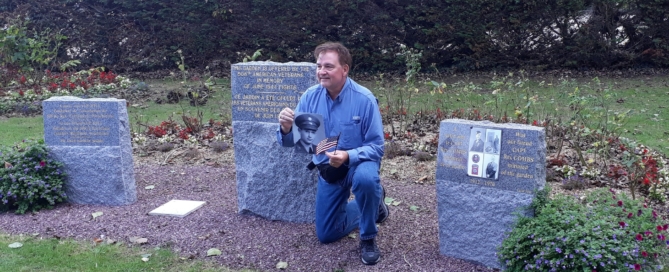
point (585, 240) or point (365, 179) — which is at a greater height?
point (365, 179)

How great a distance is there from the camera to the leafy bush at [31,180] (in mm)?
5453

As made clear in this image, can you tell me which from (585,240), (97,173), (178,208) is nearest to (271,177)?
(178,208)

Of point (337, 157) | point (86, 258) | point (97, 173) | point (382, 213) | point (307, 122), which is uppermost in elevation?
point (307, 122)

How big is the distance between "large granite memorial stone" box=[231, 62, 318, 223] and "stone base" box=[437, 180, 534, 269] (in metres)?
1.24

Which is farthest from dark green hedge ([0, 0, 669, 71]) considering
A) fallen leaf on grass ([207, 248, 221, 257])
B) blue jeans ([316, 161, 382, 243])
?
fallen leaf on grass ([207, 248, 221, 257])

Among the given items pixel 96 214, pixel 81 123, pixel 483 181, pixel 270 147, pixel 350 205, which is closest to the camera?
pixel 483 181

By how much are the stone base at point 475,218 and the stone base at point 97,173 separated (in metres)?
3.01

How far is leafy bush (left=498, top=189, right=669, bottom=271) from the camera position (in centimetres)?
355

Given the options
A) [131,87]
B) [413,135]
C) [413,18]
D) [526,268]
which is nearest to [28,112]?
[131,87]

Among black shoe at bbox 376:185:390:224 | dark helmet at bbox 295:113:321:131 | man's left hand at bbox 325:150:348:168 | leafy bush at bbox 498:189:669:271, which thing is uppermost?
dark helmet at bbox 295:113:321:131

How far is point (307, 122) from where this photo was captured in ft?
14.3

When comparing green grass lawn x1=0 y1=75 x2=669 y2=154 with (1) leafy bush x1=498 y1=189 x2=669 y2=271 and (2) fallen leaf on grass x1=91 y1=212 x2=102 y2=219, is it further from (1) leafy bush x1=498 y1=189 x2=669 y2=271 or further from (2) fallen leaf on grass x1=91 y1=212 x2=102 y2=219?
(2) fallen leaf on grass x1=91 y1=212 x2=102 y2=219

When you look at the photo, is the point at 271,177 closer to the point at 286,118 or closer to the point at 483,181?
the point at 286,118

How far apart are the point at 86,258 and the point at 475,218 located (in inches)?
111
